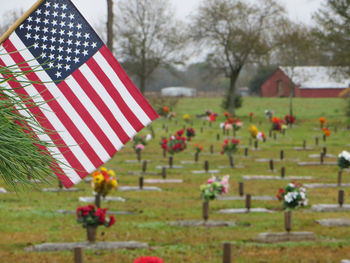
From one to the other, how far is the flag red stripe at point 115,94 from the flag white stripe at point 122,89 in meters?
0.02

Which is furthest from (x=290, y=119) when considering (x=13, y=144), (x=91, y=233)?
(x=13, y=144)

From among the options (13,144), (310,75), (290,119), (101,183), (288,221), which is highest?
(310,75)

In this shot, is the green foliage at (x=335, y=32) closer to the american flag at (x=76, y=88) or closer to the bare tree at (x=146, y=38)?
the bare tree at (x=146, y=38)

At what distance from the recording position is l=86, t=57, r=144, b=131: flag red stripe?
16.9ft

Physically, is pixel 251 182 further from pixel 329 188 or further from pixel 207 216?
pixel 207 216

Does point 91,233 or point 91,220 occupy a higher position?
point 91,220

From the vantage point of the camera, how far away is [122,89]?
5199 millimetres

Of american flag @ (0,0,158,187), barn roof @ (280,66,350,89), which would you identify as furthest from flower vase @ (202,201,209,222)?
barn roof @ (280,66,350,89)

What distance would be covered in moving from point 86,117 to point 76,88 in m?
0.24

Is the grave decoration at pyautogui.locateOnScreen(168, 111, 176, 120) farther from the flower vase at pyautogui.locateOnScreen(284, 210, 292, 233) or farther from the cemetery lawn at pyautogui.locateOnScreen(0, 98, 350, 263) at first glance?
the flower vase at pyautogui.locateOnScreen(284, 210, 292, 233)

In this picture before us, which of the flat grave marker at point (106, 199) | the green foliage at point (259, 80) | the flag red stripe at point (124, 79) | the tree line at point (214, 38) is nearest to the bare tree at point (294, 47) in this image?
the tree line at point (214, 38)

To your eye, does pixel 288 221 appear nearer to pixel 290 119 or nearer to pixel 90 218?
pixel 90 218

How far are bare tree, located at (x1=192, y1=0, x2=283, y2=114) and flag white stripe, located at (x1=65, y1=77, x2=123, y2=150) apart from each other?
160 feet

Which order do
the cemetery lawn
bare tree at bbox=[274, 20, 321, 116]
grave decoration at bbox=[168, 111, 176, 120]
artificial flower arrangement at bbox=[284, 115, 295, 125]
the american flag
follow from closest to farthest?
the american flag
the cemetery lawn
artificial flower arrangement at bbox=[284, 115, 295, 125]
bare tree at bbox=[274, 20, 321, 116]
grave decoration at bbox=[168, 111, 176, 120]
